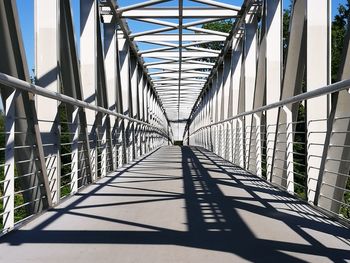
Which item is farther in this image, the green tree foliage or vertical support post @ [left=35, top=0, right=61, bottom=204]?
the green tree foliage

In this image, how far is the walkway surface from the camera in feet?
9.40

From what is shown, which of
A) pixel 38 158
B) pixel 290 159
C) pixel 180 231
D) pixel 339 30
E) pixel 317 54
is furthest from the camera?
pixel 339 30

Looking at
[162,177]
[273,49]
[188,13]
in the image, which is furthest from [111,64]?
[162,177]

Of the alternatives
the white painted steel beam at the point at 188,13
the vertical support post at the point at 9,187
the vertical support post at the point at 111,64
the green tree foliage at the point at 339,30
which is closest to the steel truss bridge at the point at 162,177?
the vertical support post at the point at 9,187

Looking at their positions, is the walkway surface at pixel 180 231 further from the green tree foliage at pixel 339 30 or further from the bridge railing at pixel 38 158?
the green tree foliage at pixel 339 30

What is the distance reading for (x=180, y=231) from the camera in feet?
11.5

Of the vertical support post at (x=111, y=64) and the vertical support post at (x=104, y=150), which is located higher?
the vertical support post at (x=111, y=64)

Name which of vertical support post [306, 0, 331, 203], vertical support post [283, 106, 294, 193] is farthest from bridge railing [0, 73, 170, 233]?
vertical support post [306, 0, 331, 203]

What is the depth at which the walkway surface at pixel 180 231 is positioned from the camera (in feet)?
9.40

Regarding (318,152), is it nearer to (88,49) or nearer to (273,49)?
(273,49)

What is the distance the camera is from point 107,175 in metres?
8.16

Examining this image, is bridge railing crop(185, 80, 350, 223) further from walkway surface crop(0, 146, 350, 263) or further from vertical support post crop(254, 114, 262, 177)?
walkway surface crop(0, 146, 350, 263)

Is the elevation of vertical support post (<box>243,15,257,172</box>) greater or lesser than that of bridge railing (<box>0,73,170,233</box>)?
greater

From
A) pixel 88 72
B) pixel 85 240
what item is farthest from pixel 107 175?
pixel 85 240
